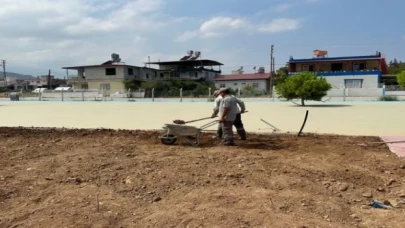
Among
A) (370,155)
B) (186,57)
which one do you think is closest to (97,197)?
(370,155)

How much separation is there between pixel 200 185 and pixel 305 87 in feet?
60.7

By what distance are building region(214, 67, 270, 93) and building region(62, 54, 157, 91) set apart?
498 inches

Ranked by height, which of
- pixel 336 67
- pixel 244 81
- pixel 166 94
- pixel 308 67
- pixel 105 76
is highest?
pixel 308 67

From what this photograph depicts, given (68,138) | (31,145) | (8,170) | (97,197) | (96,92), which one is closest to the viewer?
(97,197)

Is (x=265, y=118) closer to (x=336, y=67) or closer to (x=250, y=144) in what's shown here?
(x=250, y=144)

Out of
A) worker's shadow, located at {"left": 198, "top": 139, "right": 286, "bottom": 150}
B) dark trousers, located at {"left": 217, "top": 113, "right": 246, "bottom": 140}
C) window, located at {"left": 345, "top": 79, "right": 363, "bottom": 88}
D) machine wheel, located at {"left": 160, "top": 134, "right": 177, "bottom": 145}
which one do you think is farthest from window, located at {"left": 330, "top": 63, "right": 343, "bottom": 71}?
machine wheel, located at {"left": 160, "top": 134, "right": 177, "bottom": 145}

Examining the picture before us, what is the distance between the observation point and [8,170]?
18.4ft

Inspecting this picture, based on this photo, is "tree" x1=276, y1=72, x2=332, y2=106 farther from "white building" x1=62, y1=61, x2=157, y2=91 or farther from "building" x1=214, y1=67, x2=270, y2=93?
"white building" x1=62, y1=61, x2=157, y2=91

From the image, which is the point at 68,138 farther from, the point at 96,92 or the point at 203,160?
the point at 96,92

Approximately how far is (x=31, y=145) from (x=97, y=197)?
3.90 metres

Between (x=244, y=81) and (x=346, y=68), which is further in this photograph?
(x=244, y=81)

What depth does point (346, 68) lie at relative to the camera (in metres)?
49.6

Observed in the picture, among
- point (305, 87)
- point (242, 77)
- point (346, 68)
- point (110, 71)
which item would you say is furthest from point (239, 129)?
point (242, 77)

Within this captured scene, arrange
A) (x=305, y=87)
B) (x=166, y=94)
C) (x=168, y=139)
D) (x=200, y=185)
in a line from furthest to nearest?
(x=166, y=94)
(x=305, y=87)
(x=168, y=139)
(x=200, y=185)
